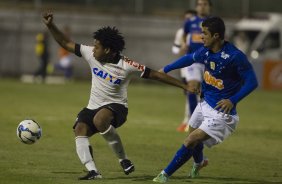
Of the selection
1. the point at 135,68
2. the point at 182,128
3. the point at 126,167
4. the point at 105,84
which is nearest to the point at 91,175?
the point at 126,167

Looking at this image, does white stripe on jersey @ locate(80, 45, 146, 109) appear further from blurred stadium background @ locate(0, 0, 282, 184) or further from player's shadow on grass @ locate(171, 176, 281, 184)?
player's shadow on grass @ locate(171, 176, 281, 184)

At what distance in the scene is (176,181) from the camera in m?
10.5

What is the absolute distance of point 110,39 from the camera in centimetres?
1036

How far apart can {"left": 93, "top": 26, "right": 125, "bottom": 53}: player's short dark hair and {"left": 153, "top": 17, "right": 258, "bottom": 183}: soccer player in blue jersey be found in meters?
0.97

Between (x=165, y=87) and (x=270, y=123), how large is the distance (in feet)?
45.5

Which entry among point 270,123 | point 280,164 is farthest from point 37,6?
point 280,164

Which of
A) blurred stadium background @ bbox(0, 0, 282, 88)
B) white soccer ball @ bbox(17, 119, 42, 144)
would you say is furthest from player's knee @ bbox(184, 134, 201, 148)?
blurred stadium background @ bbox(0, 0, 282, 88)

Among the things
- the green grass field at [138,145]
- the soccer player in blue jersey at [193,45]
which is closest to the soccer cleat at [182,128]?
the green grass field at [138,145]

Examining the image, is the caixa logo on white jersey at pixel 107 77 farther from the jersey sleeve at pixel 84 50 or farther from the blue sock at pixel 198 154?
the blue sock at pixel 198 154

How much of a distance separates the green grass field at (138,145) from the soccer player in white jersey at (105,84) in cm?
47

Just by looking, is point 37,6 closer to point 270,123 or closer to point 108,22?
point 108,22

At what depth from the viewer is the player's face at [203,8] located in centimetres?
1590

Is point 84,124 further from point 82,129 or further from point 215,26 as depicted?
point 215,26

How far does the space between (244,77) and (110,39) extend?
1791 millimetres
